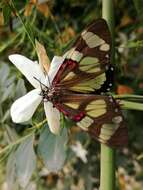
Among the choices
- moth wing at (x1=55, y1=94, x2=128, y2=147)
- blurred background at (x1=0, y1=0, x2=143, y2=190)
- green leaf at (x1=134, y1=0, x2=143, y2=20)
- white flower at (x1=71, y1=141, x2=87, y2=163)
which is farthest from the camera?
white flower at (x1=71, y1=141, x2=87, y2=163)

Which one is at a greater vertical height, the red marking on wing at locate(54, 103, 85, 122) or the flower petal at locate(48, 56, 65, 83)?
the flower petal at locate(48, 56, 65, 83)

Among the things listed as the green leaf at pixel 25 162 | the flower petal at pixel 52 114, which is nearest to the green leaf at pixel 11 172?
the green leaf at pixel 25 162

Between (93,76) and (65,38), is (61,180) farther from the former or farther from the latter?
(93,76)

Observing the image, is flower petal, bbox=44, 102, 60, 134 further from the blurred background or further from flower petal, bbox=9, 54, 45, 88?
the blurred background

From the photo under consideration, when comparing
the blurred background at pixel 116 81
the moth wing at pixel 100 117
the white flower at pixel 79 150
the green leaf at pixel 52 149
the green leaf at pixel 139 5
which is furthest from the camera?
the white flower at pixel 79 150

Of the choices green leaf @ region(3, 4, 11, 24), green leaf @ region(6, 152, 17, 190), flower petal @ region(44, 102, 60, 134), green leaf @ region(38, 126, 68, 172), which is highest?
green leaf @ region(3, 4, 11, 24)

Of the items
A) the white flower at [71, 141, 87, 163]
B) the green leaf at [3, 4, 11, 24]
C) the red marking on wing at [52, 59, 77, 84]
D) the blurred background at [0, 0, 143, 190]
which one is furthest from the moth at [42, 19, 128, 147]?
the white flower at [71, 141, 87, 163]

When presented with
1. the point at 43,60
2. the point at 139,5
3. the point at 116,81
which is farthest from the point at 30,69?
the point at 116,81

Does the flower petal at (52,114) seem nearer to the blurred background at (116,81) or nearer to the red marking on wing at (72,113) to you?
the red marking on wing at (72,113)
